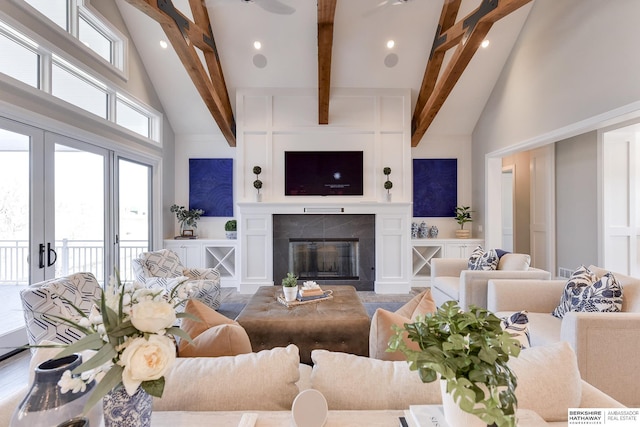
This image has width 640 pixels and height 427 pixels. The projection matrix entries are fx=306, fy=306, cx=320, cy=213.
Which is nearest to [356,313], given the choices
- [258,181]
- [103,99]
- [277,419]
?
[277,419]

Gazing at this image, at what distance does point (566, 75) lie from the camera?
3.51 m

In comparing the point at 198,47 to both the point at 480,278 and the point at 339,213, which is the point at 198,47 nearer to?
the point at 339,213

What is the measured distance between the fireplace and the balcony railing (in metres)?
2.14

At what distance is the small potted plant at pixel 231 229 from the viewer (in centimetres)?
535

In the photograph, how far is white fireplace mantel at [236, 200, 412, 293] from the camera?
4938 mm

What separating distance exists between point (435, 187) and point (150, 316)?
223 inches

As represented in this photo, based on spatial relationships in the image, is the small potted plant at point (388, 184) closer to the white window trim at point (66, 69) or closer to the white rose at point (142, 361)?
the white window trim at point (66, 69)

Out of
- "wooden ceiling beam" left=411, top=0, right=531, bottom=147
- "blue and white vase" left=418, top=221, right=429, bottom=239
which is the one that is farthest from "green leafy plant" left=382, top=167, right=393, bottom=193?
"blue and white vase" left=418, top=221, right=429, bottom=239

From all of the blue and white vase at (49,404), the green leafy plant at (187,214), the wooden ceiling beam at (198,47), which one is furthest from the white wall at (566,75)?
the green leafy plant at (187,214)

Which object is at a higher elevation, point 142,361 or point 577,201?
point 577,201

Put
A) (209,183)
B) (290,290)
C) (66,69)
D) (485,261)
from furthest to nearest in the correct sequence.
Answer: (209,183), (485,261), (66,69), (290,290)

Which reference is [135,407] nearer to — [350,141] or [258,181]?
[258,181]

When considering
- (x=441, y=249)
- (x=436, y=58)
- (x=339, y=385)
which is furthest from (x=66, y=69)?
(x=441, y=249)

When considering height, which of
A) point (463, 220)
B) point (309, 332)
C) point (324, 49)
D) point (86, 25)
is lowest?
point (309, 332)
